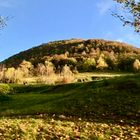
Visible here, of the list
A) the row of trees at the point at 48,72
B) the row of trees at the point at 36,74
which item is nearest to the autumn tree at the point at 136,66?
the row of trees at the point at 48,72

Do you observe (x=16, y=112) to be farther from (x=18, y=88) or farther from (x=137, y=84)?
(x=18, y=88)

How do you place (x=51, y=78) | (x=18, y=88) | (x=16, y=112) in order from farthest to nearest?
(x=51, y=78), (x=18, y=88), (x=16, y=112)

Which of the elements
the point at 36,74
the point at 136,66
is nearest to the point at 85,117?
the point at 36,74

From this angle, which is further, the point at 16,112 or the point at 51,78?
the point at 51,78

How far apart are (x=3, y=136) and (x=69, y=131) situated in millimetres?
4090

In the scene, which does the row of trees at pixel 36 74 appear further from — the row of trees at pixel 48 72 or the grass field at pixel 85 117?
the grass field at pixel 85 117

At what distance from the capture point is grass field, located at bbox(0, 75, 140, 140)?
26.7 meters

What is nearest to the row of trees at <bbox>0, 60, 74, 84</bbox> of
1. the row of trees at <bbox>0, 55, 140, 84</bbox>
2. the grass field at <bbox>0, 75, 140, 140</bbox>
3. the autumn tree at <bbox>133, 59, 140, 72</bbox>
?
the row of trees at <bbox>0, 55, 140, 84</bbox>

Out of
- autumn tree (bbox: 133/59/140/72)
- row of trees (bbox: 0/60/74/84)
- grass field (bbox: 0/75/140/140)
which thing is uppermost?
autumn tree (bbox: 133/59/140/72)

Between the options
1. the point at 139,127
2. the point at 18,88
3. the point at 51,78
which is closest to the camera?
the point at 139,127

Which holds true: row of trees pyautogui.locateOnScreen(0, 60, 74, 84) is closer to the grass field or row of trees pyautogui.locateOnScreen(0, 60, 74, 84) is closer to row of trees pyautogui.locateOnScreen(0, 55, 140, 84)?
row of trees pyautogui.locateOnScreen(0, 55, 140, 84)

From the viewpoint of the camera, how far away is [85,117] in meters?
34.7

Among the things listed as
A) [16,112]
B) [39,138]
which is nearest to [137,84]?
[16,112]

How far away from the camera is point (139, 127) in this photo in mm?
31016
